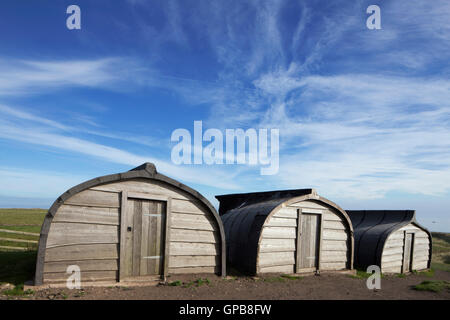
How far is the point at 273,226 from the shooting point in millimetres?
12477

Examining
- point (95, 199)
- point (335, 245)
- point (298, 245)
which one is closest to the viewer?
point (95, 199)

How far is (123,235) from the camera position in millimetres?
9695

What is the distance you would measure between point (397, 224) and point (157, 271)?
568 inches

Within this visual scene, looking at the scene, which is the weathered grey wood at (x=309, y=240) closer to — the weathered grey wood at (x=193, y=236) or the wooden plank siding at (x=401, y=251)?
the weathered grey wood at (x=193, y=236)

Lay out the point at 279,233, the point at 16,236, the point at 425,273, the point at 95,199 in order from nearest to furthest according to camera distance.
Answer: the point at 95,199 → the point at 279,233 → the point at 425,273 → the point at 16,236

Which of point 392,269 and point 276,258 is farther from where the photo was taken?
point 392,269

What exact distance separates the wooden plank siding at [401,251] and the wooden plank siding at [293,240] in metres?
3.88

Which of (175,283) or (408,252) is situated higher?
(175,283)

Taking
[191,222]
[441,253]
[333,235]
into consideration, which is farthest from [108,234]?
[441,253]

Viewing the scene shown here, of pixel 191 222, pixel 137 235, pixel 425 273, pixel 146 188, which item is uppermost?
pixel 146 188

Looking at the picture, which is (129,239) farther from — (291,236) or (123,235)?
(291,236)

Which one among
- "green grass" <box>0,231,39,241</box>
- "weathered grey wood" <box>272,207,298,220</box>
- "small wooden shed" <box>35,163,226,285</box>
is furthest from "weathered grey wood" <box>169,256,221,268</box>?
"green grass" <box>0,231,39,241</box>

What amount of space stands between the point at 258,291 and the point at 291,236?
3.66 metres
